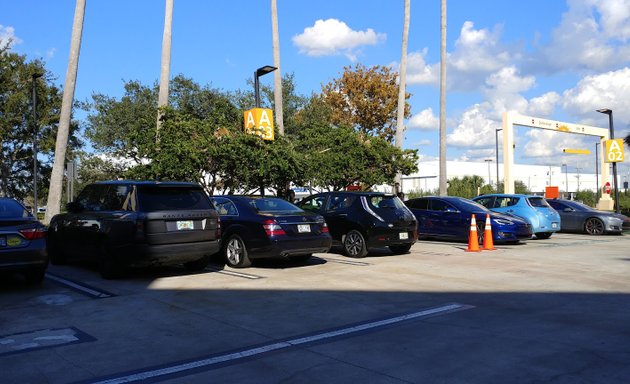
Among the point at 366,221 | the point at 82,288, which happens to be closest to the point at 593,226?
the point at 366,221

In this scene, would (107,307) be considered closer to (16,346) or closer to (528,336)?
→ (16,346)

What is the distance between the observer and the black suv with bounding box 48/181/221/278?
9547 mm

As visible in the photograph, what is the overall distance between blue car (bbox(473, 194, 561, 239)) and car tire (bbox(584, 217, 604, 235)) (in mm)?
2433

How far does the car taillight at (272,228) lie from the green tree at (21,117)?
2617cm

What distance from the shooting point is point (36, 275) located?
9.38m

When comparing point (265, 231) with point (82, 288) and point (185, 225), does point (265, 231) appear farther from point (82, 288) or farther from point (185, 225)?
point (82, 288)

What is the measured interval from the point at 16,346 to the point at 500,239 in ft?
44.1

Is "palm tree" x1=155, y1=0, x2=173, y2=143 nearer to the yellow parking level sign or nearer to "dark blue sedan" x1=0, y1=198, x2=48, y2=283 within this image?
"dark blue sedan" x1=0, y1=198, x2=48, y2=283

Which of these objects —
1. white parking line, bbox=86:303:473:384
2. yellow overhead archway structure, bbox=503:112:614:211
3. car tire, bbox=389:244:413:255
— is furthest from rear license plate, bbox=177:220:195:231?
yellow overhead archway structure, bbox=503:112:614:211

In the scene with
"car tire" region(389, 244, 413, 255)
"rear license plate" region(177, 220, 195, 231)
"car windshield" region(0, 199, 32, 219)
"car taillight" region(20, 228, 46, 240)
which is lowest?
"car tire" region(389, 244, 413, 255)

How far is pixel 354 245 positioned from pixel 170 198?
4893 mm

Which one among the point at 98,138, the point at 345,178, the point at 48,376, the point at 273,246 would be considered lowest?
the point at 48,376

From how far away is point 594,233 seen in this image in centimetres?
2125

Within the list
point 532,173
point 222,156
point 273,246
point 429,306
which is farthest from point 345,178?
point 532,173
